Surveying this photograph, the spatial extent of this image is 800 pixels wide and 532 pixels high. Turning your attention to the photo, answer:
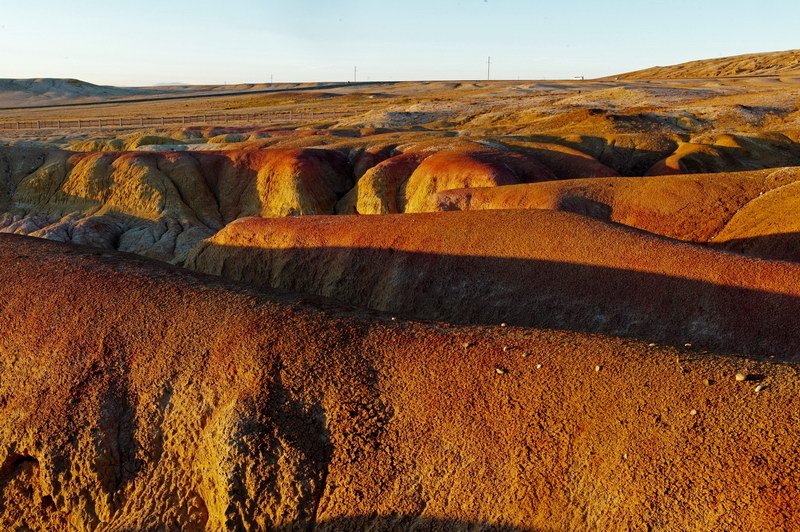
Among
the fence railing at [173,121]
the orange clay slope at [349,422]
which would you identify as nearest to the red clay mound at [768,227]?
the orange clay slope at [349,422]

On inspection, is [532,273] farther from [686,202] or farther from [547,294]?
[686,202]

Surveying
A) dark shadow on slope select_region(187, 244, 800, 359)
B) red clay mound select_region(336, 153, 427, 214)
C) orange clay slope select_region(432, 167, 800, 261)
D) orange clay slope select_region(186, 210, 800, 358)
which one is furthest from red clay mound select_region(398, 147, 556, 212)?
dark shadow on slope select_region(187, 244, 800, 359)

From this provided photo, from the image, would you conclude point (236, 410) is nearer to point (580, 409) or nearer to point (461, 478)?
point (461, 478)

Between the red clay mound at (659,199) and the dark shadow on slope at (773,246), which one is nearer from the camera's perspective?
the dark shadow on slope at (773,246)

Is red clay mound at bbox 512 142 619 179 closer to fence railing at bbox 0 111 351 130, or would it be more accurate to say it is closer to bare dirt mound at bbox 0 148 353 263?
bare dirt mound at bbox 0 148 353 263

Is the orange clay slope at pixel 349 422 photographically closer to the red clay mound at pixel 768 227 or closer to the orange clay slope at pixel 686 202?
the red clay mound at pixel 768 227

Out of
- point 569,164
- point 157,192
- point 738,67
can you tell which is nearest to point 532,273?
point 569,164
